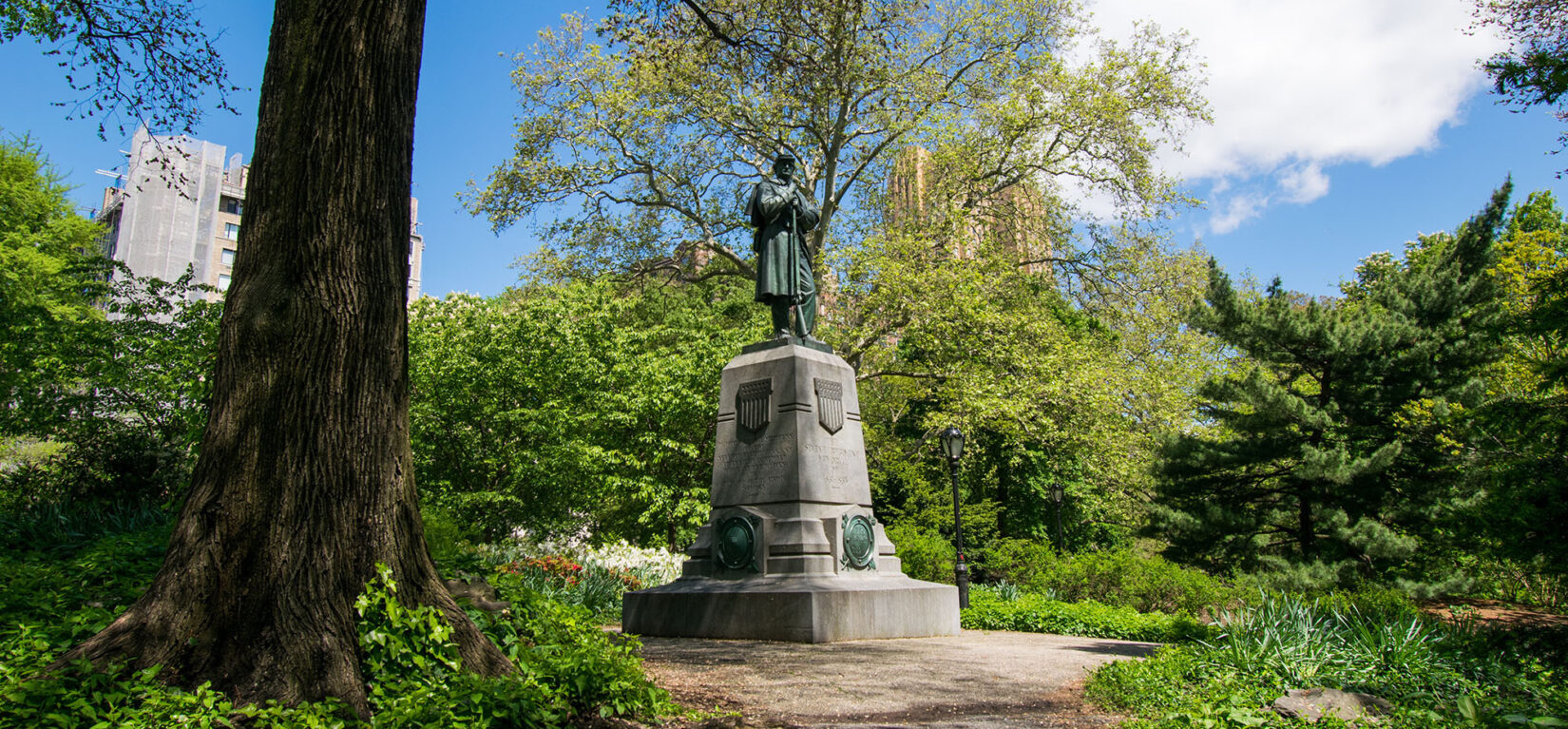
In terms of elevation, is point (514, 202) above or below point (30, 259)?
above

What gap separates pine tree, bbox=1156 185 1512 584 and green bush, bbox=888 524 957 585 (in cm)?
456

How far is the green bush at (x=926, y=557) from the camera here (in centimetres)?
1734

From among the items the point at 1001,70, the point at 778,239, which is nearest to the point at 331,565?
the point at 778,239

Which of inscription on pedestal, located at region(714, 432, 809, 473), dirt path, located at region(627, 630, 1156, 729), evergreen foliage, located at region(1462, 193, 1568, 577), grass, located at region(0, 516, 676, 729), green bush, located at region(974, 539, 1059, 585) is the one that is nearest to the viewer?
grass, located at region(0, 516, 676, 729)

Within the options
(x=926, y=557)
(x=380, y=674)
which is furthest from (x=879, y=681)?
(x=926, y=557)

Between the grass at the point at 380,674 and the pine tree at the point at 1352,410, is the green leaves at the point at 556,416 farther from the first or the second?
the grass at the point at 380,674

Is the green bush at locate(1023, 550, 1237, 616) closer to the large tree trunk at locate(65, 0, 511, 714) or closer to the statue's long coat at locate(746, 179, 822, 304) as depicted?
the statue's long coat at locate(746, 179, 822, 304)

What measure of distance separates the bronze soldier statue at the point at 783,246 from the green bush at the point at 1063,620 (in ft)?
17.2

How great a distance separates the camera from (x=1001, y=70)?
22750mm

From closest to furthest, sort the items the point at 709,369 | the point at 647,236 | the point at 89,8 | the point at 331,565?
the point at 331,565, the point at 89,8, the point at 709,369, the point at 647,236

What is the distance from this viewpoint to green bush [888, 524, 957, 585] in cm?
1734

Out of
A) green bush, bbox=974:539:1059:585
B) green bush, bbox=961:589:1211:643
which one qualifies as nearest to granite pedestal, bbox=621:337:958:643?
green bush, bbox=961:589:1211:643

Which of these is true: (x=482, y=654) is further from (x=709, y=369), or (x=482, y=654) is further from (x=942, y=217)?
(x=942, y=217)

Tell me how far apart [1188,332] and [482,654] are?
32884 mm
